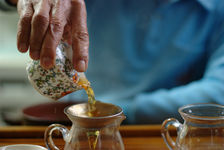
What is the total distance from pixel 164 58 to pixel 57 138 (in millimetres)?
847

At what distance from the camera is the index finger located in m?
0.63

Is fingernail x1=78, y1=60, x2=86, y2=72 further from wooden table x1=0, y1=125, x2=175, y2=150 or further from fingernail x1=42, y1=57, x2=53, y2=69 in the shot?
wooden table x1=0, y1=125, x2=175, y2=150

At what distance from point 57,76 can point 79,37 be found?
11 cm

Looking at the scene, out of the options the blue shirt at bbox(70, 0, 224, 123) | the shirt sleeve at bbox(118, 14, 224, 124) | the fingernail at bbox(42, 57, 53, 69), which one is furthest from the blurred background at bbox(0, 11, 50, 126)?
the fingernail at bbox(42, 57, 53, 69)

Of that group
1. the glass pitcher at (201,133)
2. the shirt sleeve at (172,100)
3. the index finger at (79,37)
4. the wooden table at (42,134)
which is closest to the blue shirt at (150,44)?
the shirt sleeve at (172,100)

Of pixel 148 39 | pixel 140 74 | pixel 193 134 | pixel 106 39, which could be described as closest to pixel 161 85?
pixel 140 74

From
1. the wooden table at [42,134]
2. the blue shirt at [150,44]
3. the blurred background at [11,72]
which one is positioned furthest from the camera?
the blurred background at [11,72]

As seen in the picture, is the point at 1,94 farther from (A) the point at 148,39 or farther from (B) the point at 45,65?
(B) the point at 45,65

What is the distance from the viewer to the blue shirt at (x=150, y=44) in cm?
148

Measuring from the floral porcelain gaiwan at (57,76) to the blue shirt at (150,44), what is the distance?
83 centimetres

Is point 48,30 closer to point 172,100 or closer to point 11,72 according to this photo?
point 172,100

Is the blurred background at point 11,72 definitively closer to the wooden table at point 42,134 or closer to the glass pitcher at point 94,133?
the wooden table at point 42,134

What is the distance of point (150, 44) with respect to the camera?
151cm

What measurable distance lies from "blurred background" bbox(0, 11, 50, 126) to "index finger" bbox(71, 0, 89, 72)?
132 cm
